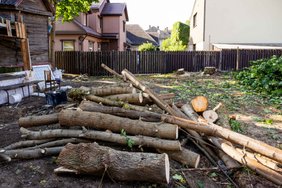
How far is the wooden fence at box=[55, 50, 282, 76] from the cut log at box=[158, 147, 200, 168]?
1402cm

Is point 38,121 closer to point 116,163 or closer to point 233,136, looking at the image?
point 116,163

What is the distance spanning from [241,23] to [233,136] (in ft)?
61.4

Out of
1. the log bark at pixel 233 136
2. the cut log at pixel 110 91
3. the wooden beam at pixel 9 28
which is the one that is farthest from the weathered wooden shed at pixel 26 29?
the log bark at pixel 233 136

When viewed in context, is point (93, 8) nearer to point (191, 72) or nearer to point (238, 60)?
point (191, 72)

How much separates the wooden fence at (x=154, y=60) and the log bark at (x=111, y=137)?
44.0 feet

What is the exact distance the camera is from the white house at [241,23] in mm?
20516

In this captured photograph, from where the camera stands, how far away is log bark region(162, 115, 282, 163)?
3725 mm

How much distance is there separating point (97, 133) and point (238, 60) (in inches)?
597

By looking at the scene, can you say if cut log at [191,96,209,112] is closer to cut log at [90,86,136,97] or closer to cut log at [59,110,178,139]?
cut log at [90,86,136,97]

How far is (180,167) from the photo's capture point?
4.06m

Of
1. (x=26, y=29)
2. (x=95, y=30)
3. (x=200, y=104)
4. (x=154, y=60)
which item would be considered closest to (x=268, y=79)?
(x=200, y=104)

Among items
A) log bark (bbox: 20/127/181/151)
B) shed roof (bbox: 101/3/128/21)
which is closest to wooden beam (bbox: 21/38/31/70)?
log bark (bbox: 20/127/181/151)

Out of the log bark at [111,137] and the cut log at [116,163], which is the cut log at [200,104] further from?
the cut log at [116,163]

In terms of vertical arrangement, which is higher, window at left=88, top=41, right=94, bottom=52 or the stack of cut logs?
window at left=88, top=41, right=94, bottom=52
